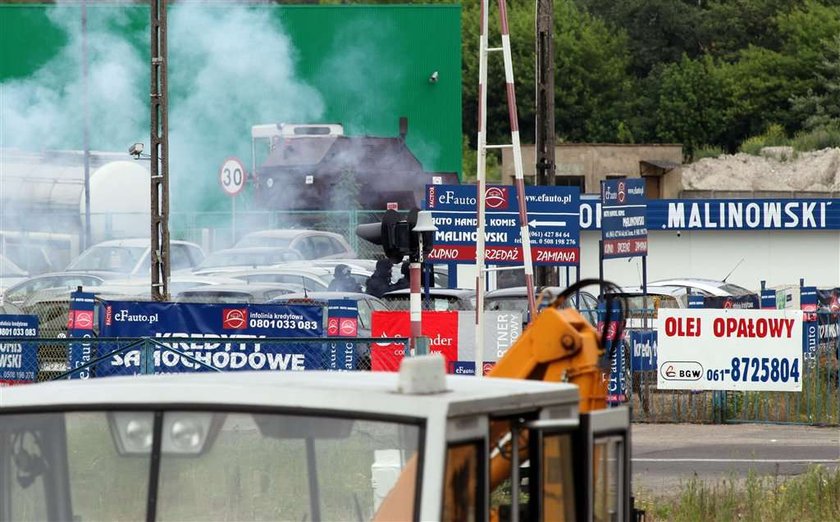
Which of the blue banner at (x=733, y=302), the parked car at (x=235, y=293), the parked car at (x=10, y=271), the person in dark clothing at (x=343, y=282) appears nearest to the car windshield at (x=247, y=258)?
the parked car at (x=10, y=271)

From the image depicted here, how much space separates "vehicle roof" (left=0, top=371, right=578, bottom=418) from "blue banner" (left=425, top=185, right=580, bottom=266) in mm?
15888

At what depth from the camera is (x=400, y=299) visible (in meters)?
22.1

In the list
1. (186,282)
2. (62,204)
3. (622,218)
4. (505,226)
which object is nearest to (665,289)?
(622,218)

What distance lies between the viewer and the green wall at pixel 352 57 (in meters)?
46.0

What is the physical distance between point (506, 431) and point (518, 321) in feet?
40.5

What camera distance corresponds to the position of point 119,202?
38469mm

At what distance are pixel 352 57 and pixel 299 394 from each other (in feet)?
149

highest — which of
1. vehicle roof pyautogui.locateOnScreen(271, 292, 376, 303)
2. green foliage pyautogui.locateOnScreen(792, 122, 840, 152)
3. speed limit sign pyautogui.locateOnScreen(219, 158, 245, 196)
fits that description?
green foliage pyautogui.locateOnScreen(792, 122, 840, 152)

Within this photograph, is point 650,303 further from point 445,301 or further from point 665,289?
point 665,289

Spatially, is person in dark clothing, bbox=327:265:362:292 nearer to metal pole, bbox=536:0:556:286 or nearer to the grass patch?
metal pole, bbox=536:0:556:286

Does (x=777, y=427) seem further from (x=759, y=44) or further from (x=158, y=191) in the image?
(x=759, y=44)

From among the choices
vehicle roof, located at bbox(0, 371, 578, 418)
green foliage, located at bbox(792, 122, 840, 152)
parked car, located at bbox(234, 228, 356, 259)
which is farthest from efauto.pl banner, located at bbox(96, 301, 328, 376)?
green foliage, located at bbox(792, 122, 840, 152)

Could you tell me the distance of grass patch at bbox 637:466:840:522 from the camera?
11.1 m

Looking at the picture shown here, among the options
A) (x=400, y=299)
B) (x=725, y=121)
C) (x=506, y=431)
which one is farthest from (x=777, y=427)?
(x=725, y=121)
